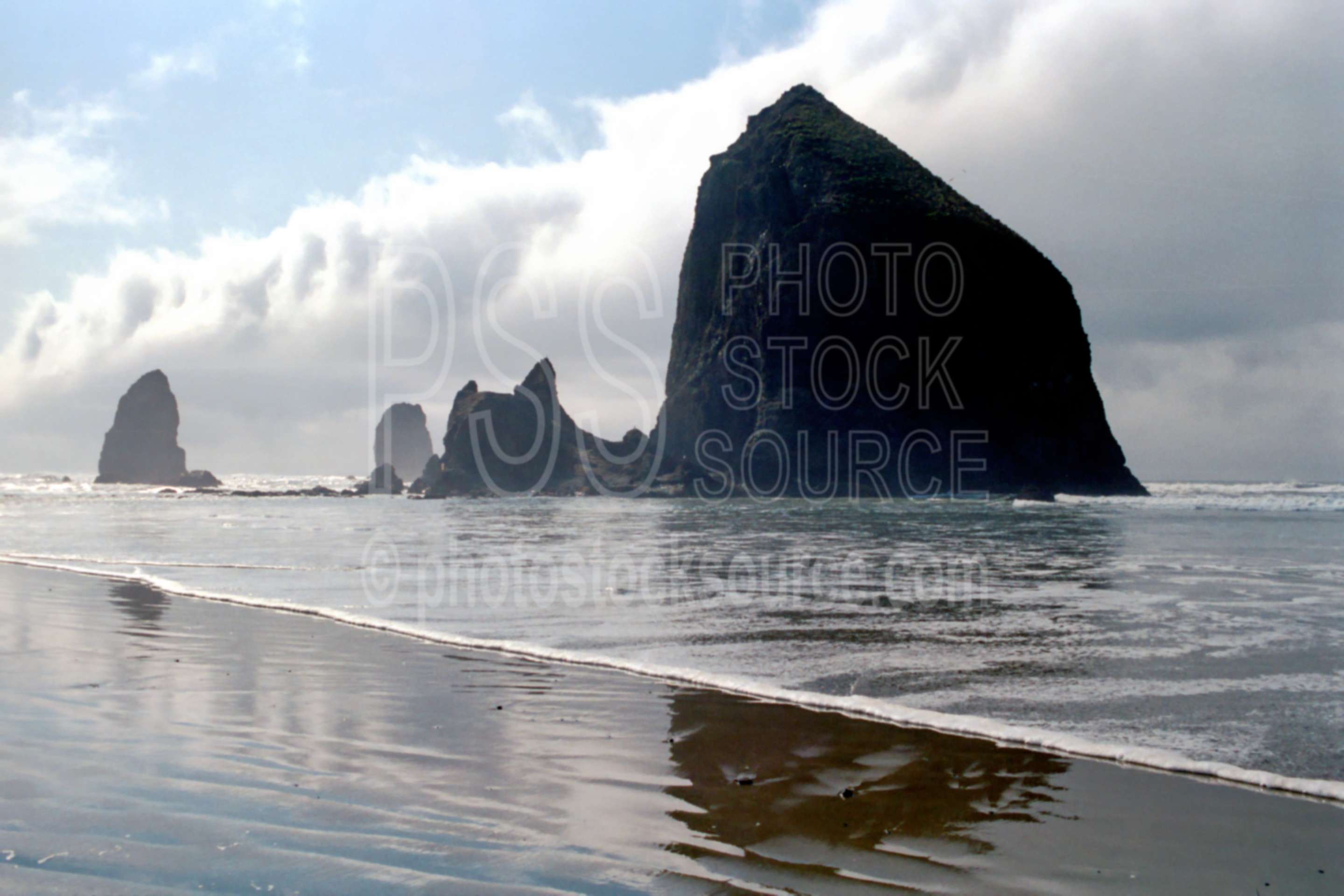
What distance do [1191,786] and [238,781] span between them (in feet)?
15.3

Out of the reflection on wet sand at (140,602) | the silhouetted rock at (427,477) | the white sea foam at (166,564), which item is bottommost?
the white sea foam at (166,564)

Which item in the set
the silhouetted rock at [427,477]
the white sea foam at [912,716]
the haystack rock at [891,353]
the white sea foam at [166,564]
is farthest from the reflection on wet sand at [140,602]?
the silhouetted rock at [427,477]

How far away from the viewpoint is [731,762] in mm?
4504

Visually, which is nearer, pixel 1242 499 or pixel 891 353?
pixel 1242 499

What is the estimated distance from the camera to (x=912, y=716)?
5.40 meters

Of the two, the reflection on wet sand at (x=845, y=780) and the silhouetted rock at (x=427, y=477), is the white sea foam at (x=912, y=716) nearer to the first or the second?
the reflection on wet sand at (x=845, y=780)

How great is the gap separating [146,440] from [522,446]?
88.8 metres

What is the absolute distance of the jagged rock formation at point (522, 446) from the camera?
105 meters

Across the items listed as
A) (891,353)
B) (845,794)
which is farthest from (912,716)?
(891,353)

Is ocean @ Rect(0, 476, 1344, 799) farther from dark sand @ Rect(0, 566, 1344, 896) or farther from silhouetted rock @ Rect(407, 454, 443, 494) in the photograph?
silhouetted rock @ Rect(407, 454, 443, 494)

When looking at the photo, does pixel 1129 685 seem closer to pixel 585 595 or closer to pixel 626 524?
pixel 585 595

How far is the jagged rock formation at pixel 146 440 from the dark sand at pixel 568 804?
163 meters

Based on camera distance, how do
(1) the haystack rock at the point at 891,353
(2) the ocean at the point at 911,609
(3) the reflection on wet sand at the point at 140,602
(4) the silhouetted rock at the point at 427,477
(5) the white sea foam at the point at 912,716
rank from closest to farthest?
(5) the white sea foam at the point at 912,716 → (2) the ocean at the point at 911,609 → (3) the reflection on wet sand at the point at 140,602 → (1) the haystack rock at the point at 891,353 → (4) the silhouetted rock at the point at 427,477

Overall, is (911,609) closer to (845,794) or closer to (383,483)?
(845,794)
